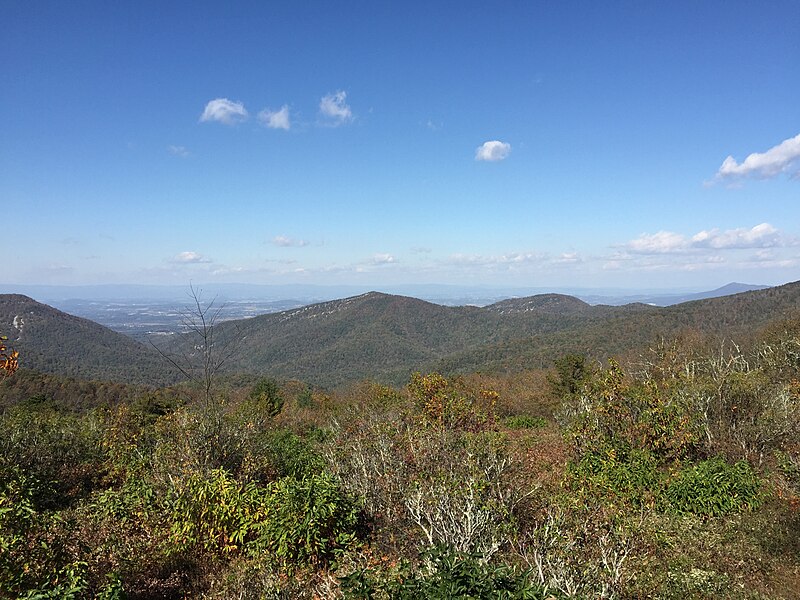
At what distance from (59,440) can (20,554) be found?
28.3 ft

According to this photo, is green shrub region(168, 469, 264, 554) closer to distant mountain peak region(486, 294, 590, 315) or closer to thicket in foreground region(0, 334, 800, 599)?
thicket in foreground region(0, 334, 800, 599)

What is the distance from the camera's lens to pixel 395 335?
146000 millimetres

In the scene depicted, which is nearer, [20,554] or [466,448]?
[20,554]

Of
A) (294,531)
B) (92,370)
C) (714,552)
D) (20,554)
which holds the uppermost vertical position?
(20,554)

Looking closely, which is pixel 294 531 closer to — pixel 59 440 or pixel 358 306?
pixel 59 440

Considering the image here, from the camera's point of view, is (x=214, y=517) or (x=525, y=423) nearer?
(x=214, y=517)

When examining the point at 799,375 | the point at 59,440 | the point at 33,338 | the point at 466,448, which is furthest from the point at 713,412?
the point at 33,338

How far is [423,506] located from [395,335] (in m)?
140

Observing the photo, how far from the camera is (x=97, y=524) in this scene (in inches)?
297

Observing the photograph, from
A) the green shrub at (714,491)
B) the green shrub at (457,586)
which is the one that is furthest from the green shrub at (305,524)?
the green shrub at (714,491)

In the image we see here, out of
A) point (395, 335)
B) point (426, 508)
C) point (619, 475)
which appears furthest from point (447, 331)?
point (426, 508)

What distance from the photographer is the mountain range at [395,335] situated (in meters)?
68.9

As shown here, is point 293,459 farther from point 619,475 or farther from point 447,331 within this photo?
point 447,331

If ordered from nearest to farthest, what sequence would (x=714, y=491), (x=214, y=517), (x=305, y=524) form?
(x=305, y=524), (x=214, y=517), (x=714, y=491)
